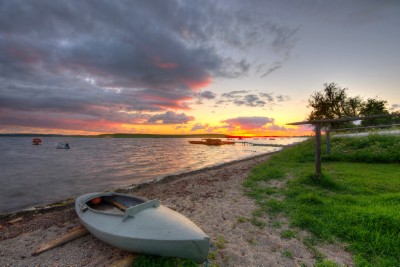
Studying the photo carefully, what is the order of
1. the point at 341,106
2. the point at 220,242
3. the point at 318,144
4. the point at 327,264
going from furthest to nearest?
the point at 341,106
the point at 318,144
the point at 220,242
the point at 327,264

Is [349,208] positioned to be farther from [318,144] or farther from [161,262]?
[161,262]

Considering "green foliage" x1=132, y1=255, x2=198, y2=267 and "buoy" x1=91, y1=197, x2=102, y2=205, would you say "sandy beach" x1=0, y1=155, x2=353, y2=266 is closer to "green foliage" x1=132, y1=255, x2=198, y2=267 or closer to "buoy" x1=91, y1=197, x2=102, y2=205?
"green foliage" x1=132, y1=255, x2=198, y2=267

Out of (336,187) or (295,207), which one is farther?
(336,187)

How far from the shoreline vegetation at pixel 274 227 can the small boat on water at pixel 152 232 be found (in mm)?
347

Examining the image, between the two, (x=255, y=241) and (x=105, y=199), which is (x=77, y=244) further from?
(x=255, y=241)

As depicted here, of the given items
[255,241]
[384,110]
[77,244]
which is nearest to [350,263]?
[255,241]

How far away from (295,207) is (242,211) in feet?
5.75

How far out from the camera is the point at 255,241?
4.82 metres

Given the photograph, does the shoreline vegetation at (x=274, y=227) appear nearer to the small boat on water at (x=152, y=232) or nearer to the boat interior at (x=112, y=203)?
the small boat on water at (x=152, y=232)

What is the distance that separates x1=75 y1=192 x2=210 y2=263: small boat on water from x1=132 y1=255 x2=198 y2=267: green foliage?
17cm

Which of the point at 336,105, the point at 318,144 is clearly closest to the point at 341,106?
the point at 336,105

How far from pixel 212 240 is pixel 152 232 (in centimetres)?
179

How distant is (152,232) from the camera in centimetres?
402

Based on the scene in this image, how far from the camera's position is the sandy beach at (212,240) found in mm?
4238
